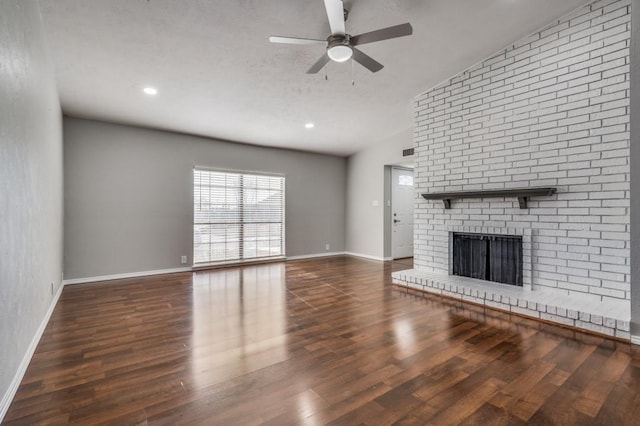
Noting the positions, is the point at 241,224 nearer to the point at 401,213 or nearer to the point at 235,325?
the point at 235,325

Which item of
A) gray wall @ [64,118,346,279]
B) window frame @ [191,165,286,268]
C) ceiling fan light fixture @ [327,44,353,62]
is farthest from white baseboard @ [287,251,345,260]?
ceiling fan light fixture @ [327,44,353,62]

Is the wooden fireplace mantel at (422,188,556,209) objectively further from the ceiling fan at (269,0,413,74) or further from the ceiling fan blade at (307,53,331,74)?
the ceiling fan blade at (307,53,331,74)

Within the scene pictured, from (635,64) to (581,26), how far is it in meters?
0.97

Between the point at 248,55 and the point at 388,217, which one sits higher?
the point at 248,55

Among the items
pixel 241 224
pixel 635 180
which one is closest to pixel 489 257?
pixel 635 180

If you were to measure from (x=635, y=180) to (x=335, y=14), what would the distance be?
2911 mm

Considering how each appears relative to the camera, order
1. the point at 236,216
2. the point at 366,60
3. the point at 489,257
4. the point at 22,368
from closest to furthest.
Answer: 1. the point at 22,368
2. the point at 366,60
3. the point at 489,257
4. the point at 236,216

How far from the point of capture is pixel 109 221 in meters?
4.95

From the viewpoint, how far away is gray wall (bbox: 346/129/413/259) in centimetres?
657

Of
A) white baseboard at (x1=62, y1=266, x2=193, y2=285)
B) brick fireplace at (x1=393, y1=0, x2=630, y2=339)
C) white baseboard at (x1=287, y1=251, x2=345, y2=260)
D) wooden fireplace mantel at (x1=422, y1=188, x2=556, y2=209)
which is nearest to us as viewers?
brick fireplace at (x1=393, y1=0, x2=630, y2=339)

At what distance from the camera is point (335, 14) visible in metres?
2.36

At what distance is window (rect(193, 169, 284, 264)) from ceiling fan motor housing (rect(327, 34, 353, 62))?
3990mm

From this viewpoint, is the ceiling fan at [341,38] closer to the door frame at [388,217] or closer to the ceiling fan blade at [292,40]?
the ceiling fan blade at [292,40]

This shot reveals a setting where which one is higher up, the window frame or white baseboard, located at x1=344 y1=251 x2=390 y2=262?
the window frame
